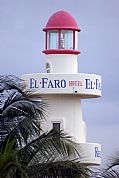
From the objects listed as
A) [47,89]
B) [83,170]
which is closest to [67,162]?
[83,170]

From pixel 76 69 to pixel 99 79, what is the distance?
3.91ft

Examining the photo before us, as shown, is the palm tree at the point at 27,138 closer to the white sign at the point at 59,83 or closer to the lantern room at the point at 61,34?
the white sign at the point at 59,83

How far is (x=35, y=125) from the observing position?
128 feet

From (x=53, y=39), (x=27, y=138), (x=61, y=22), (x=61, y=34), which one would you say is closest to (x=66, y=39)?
(x=61, y=34)

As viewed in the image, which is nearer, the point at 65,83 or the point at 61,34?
the point at 65,83

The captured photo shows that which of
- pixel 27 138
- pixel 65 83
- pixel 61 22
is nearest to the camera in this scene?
pixel 27 138

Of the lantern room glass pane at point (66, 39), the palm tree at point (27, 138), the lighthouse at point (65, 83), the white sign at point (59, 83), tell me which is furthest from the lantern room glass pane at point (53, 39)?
the palm tree at point (27, 138)

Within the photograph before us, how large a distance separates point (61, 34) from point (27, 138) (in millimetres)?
18101

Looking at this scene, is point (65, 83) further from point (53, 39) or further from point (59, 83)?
point (53, 39)

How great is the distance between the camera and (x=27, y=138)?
3822cm

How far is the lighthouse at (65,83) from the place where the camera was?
54.2 meters

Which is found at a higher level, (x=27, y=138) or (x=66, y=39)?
(x=66, y=39)

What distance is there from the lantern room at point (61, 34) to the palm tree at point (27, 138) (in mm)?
15815

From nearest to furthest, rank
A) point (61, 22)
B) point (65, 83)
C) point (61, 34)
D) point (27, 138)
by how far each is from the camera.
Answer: point (27, 138), point (65, 83), point (61, 34), point (61, 22)
